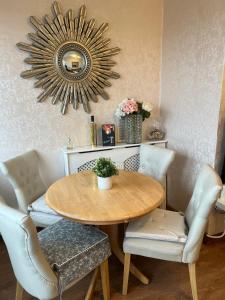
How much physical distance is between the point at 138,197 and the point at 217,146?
97 cm

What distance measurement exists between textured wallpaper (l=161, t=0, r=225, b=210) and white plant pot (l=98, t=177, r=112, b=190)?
1.03m

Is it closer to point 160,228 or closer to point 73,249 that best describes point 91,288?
point 73,249

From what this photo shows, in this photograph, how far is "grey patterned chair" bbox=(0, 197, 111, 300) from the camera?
123 cm

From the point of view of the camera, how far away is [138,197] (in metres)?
1.74

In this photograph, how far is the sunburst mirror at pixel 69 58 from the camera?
7.60ft

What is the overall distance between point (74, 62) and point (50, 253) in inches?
70.9

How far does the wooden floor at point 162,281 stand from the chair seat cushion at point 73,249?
470 mm

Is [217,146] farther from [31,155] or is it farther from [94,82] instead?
[31,155]


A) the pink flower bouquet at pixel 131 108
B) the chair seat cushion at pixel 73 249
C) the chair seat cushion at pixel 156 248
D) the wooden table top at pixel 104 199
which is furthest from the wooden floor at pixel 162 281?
the pink flower bouquet at pixel 131 108

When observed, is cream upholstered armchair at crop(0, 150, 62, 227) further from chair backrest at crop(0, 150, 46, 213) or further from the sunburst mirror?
the sunburst mirror

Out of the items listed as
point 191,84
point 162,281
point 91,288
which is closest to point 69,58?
point 191,84

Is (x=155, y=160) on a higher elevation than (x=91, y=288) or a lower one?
higher

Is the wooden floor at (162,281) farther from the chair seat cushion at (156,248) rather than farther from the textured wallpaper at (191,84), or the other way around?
the textured wallpaper at (191,84)

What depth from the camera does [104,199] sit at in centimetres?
172
